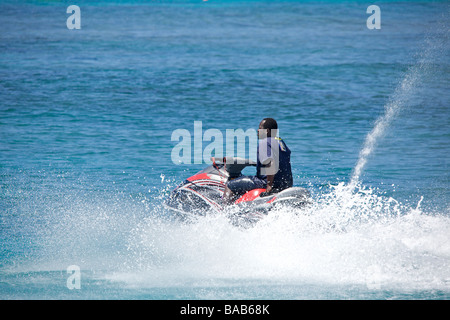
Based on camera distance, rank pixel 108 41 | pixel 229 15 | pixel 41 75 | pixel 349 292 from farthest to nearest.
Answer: pixel 229 15 < pixel 108 41 < pixel 41 75 < pixel 349 292

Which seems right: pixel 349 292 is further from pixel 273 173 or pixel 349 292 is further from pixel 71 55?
pixel 71 55

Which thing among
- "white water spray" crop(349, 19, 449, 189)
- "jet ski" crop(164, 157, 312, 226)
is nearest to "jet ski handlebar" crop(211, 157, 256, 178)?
"jet ski" crop(164, 157, 312, 226)

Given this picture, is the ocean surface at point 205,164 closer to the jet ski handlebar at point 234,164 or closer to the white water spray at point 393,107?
the white water spray at point 393,107

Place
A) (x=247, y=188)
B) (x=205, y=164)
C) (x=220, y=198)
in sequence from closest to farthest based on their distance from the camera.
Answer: (x=247, y=188)
(x=220, y=198)
(x=205, y=164)

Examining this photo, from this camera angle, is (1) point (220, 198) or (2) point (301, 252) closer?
(2) point (301, 252)

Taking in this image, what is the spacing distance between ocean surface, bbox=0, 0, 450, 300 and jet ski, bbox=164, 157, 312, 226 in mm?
134

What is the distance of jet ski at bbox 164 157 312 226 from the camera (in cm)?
721

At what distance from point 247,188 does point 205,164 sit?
5.15 metres

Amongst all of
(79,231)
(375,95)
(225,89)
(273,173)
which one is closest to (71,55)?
(225,89)

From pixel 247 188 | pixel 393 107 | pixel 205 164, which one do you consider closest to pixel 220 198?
pixel 247 188

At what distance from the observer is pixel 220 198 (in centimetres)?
784

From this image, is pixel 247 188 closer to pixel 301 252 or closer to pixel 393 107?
pixel 301 252

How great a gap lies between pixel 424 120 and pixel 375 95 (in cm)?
332

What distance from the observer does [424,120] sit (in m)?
16.2
